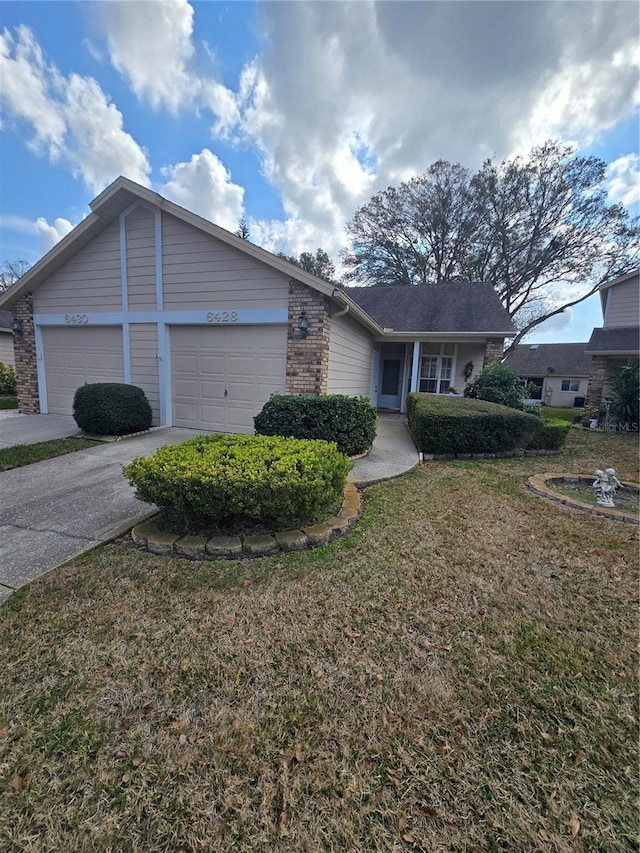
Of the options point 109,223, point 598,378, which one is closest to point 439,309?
point 598,378

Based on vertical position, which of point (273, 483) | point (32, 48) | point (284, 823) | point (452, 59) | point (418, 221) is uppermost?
point (418, 221)

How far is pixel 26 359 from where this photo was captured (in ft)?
30.8

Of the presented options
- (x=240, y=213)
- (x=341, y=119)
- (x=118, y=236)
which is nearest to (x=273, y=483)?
(x=118, y=236)

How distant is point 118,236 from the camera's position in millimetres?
8078

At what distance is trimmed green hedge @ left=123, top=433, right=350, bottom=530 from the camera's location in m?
3.08

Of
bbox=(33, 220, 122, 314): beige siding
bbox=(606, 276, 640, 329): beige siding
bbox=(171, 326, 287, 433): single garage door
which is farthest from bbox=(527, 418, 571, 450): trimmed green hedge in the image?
bbox=(33, 220, 122, 314): beige siding

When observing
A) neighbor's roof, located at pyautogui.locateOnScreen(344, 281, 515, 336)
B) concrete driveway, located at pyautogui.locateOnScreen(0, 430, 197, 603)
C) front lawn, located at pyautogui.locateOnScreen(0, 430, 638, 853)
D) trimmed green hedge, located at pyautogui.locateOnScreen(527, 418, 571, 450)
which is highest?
neighbor's roof, located at pyautogui.locateOnScreen(344, 281, 515, 336)

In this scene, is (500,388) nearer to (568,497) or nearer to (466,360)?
(466,360)

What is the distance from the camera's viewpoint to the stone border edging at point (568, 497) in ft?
13.6

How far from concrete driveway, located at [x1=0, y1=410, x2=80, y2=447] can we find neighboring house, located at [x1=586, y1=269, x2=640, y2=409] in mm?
15081

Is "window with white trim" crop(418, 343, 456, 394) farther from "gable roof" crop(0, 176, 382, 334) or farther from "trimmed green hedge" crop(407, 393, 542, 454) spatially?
"trimmed green hedge" crop(407, 393, 542, 454)

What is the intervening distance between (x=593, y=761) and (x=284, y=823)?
53.1 inches

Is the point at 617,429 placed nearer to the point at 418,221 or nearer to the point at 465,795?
the point at 465,795

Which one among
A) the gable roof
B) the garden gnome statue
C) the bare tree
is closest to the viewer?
the garden gnome statue
